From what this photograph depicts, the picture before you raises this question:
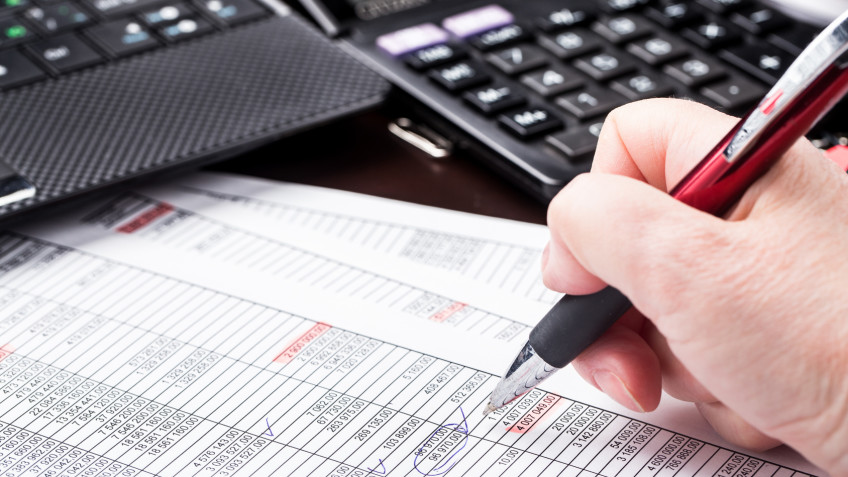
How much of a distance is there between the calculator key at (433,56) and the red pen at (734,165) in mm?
275

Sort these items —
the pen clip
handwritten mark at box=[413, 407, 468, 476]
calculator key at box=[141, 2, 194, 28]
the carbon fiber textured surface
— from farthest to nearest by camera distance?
calculator key at box=[141, 2, 194, 28] → the carbon fiber textured surface → handwritten mark at box=[413, 407, 468, 476] → the pen clip

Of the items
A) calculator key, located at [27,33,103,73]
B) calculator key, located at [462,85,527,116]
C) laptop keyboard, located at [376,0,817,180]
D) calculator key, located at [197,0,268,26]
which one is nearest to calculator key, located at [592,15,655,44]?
laptop keyboard, located at [376,0,817,180]

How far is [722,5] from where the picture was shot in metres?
0.69

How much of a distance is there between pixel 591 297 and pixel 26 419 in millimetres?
266

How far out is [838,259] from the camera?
317 millimetres

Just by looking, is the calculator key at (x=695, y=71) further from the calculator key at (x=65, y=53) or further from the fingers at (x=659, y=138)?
the calculator key at (x=65, y=53)

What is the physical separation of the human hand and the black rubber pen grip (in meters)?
0.03

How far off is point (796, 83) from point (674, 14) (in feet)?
1.30

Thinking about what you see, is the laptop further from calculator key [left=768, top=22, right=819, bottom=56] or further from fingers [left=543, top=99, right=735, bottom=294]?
fingers [left=543, top=99, right=735, bottom=294]

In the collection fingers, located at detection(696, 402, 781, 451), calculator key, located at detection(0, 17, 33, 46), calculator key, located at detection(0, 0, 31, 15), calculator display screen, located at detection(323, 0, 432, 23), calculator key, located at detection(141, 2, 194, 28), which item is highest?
calculator key, located at detection(0, 0, 31, 15)

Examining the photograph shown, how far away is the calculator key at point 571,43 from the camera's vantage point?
24.9 inches

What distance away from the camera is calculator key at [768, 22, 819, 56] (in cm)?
64

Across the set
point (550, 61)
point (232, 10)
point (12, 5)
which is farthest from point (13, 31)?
point (550, 61)

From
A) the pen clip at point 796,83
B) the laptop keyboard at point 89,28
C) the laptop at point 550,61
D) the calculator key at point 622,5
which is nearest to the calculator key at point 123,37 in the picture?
the laptop keyboard at point 89,28
